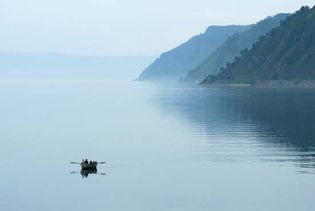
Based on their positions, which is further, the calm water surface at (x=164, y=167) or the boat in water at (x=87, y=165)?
the boat in water at (x=87, y=165)

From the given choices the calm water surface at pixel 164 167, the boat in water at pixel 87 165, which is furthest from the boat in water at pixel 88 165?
the calm water surface at pixel 164 167

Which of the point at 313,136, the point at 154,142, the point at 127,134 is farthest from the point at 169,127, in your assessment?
the point at 313,136

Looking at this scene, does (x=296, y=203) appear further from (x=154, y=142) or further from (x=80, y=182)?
(x=154, y=142)

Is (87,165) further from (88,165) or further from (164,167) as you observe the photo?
(164,167)

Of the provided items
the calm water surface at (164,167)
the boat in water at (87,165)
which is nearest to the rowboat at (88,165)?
the boat in water at (87,165)

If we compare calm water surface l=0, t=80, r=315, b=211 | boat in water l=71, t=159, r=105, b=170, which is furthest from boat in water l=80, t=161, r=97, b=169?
calm water surface l=0, t=80, r=315, b=211

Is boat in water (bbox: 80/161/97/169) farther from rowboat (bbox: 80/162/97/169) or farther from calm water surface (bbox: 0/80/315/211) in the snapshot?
calm water surface (bbox: 0/80/315/211)

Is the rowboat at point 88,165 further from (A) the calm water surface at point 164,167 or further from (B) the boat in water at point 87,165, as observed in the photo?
(A) the calm water surface at point 164,167

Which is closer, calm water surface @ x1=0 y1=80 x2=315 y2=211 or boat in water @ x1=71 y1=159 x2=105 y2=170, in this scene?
calm water surface @ x1=0 y1=80 x2=315 y2=211

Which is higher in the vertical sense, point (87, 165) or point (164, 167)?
point (164, 167)

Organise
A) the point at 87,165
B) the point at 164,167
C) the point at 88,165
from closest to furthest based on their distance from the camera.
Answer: the point at 87,165, the point at 88,165, the point at 164,167

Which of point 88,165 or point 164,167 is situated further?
point 164,167

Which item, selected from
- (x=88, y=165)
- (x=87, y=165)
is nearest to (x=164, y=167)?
(x=88, y=165)

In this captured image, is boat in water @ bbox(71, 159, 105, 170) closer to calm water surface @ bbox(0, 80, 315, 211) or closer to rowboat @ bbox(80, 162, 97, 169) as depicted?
rowboat @ bbox(80, 162, 97, 169)
